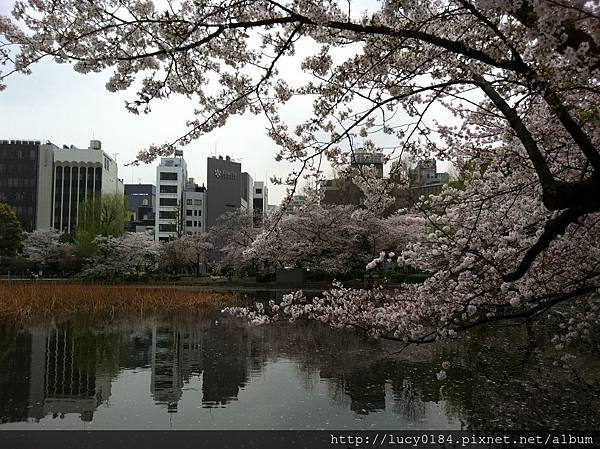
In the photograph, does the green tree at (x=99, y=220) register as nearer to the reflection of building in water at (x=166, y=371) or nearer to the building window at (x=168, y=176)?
the building window at (x=168, y=176)

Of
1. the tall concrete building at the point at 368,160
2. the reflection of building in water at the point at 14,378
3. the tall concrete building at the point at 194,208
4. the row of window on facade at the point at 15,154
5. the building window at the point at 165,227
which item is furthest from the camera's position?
the tall concrete building at the point at 194,208

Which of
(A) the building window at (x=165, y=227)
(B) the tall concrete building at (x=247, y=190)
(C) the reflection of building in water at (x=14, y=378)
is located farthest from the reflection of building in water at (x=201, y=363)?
(B) the tall concrete building at (x=247, y=190)

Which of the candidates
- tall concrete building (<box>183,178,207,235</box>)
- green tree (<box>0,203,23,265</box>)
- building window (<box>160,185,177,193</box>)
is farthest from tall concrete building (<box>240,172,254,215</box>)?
green tree (<box>0,203,23,265</box>)

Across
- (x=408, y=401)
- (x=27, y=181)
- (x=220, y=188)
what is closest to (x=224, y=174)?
(x=220, y=188)

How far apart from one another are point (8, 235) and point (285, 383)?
41588mm

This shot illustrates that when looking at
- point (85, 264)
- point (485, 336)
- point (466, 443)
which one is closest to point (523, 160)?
point (466, 443)

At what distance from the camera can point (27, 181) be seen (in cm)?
6412

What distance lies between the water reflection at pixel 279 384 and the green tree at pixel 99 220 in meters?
27.9

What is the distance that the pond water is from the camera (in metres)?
4.81

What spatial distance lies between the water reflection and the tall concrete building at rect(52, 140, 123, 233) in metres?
60.2

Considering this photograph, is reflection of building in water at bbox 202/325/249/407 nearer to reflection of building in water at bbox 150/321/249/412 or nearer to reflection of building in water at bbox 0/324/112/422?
reflection of building in water at bbox 150/321/249/412

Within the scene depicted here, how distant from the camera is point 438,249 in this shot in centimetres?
483

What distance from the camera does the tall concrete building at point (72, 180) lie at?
213 ft

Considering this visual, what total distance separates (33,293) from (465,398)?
13.9 m
